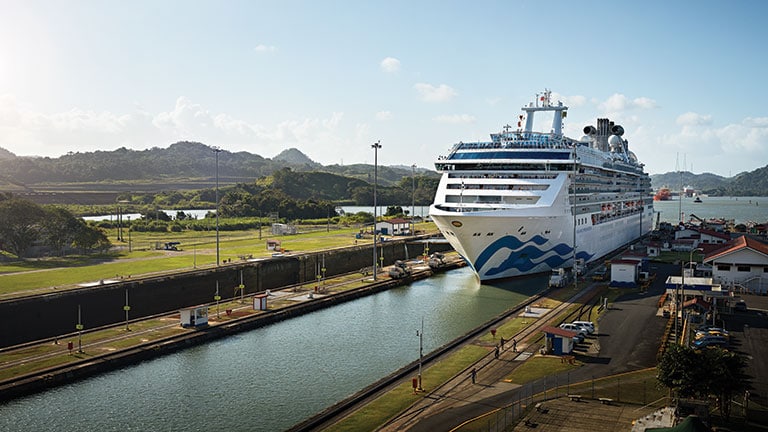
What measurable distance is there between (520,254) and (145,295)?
27.2 metres

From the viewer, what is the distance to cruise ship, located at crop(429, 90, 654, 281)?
152 feet

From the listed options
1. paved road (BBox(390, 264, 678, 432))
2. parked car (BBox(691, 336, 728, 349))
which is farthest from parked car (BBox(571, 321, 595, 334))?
parked car (BBox(691, 336, 728, 349))

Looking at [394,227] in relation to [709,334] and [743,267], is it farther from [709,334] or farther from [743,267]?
[709,334]

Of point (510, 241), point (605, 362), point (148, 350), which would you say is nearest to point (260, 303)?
point (148, 350)

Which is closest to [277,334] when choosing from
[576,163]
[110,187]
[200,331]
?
[200,331]

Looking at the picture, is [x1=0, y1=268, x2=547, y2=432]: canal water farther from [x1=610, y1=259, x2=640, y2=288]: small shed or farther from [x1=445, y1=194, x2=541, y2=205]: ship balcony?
[x1=610, y1=259, x2=640, y2=288]: small shed

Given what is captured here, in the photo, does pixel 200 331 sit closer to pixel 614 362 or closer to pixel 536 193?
pixel 614 362

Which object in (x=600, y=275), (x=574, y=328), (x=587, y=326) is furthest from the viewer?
(x=600, y=275)

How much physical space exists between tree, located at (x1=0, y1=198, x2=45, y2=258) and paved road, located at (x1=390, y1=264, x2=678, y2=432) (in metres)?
44.1

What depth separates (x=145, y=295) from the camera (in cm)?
4194

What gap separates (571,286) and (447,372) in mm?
24769

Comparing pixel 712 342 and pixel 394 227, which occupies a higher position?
pixel 394 227

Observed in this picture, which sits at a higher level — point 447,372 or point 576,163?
point 576,163

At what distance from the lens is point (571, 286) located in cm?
4819
